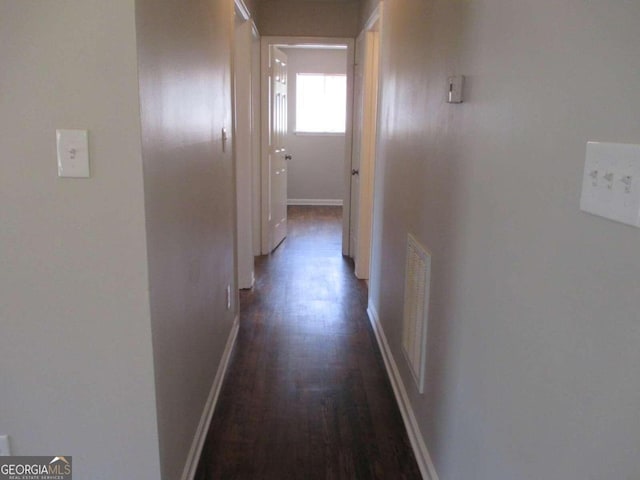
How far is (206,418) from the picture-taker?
→ 2.38 m

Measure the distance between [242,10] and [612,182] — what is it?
3299 mm

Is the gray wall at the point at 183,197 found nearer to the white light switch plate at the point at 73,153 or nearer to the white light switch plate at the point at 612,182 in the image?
the white light switch plate at the point at 73,153

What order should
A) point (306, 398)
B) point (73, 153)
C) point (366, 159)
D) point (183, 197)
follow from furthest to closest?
point (366, 159)
point (306, 398)
point (183, 197)
point (73, 153)

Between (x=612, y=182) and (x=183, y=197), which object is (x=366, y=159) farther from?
(x=612, y=182)

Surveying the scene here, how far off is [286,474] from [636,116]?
1806 millimetres

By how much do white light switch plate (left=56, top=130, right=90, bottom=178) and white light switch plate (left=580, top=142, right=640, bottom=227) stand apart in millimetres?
1166

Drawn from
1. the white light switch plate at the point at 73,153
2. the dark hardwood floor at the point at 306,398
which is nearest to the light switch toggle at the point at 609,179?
the white light switch plate at the point at 73,153

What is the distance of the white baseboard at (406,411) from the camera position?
2.08 metres

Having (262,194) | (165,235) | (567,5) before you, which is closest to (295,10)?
(262,194)

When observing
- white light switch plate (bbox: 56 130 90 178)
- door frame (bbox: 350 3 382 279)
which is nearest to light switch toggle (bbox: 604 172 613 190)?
white light switch plate (bbox: 56 130 90 178)

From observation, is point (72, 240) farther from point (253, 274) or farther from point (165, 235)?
point (253, 274)

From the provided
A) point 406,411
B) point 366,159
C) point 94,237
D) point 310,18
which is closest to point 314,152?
point 310,18

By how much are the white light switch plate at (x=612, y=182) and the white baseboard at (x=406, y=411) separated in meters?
1.40

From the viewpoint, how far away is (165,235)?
5.41 ft
